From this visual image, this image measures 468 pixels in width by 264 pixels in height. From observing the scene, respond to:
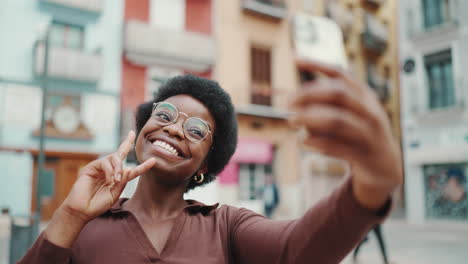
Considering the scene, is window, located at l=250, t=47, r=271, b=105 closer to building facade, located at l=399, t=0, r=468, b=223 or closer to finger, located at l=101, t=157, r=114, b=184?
building facade, located at l=399, t=0, r=468, b=223

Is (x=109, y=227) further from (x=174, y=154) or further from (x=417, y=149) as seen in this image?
(x=417, y=149)

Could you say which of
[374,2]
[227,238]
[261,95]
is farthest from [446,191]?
[227,238]

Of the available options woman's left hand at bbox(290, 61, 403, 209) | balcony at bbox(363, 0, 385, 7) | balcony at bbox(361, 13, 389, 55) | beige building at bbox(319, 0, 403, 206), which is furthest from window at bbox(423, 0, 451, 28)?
woman's left hand at bbox(290, 61, 403, 209)

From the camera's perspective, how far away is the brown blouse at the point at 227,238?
3.67ft

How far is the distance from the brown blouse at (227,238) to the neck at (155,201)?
6 cm

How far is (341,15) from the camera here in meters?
19.7

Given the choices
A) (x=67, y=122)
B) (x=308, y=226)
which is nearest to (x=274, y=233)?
(x=308, y=226)

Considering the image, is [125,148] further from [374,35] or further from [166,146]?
[374,35]

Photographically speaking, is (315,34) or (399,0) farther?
(399,0)

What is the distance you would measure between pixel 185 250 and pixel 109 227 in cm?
30

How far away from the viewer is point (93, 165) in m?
1.52

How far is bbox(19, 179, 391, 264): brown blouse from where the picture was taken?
3.67 feet

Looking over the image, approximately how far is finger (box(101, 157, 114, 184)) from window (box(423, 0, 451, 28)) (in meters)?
17.0

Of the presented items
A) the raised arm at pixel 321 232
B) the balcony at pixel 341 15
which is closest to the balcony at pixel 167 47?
the balcony at pixel 341 15
